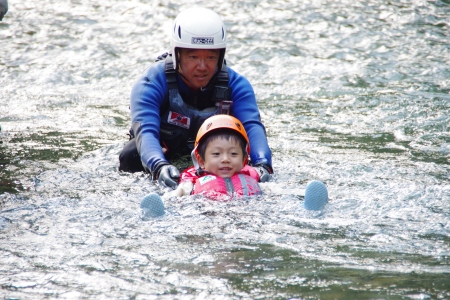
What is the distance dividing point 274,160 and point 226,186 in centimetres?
174

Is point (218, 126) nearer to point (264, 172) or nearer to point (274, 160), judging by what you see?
point (264, 172)

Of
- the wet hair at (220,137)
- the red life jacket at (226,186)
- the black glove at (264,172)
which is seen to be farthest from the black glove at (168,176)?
the black glove at (264,172)

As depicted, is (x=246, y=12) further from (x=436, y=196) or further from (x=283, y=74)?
(x=436, y=196)

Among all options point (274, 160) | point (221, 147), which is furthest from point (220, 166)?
point (274, 160)

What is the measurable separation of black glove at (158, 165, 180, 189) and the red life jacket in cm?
18

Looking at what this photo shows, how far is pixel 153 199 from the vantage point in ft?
16.5

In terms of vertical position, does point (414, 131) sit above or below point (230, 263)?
below

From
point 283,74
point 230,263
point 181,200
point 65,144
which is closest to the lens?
point 230,263

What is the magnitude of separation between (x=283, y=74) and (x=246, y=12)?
3401 millimetres

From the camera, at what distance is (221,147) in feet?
18.6

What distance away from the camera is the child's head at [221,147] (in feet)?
18.6

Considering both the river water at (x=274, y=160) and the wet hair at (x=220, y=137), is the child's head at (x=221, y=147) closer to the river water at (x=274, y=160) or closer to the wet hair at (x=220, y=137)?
the wet hair at (x=220, y=137)

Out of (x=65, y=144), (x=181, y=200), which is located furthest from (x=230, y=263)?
(x=65, y=144)

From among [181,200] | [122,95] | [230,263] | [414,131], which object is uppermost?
[230,263]
